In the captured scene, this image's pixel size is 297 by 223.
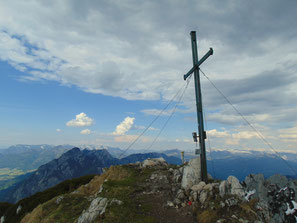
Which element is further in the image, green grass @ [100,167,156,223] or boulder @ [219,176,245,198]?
boulder @ [219,176,245,198]

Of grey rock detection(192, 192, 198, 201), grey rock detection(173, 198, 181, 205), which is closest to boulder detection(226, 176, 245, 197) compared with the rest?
grey rock detection(192, 192, 198, 201)

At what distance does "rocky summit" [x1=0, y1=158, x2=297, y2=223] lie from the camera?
12.0m

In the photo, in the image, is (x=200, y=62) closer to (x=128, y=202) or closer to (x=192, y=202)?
(x=192, y=202)

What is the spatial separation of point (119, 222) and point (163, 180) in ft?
28.8

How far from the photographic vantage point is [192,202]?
14.8 m

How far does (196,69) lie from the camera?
18.4 metres

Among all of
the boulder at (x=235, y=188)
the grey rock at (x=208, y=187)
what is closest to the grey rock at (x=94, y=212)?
the grey rock at (x=208, y=187)

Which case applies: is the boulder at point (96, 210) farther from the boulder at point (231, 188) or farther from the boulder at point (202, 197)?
the boulder at point (231, 188)

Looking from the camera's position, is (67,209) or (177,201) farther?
(67,209)

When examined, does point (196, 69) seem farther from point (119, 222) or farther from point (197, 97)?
point (119, 222)

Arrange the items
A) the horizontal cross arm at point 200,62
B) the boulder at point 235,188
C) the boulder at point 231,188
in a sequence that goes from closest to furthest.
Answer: the boulder at point 235,188 → the boulder at point 231,188 → the horizontal cross arm at point 200,62

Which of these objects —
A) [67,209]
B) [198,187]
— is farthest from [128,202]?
[67,209]

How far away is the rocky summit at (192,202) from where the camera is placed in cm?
1196

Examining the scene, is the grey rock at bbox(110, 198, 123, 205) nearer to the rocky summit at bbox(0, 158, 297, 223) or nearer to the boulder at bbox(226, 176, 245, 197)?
the rocky summit at bbox(0, 158, 297, 223)
